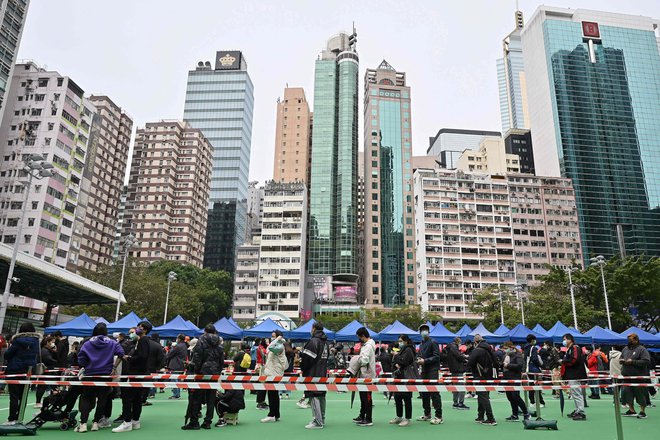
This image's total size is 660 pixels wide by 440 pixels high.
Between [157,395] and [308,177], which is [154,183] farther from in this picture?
[157,395]

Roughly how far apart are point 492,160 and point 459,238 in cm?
4119

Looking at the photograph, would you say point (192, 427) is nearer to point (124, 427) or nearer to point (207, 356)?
point (124, 427)

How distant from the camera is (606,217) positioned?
9538 centimetres

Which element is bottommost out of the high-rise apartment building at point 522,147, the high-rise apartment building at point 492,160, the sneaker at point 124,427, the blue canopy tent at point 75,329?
the sneaker at point 124,427

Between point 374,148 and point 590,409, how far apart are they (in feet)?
315

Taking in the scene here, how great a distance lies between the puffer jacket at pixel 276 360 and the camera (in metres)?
9.97

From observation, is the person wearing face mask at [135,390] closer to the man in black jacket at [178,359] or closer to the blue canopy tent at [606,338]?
the man in black jacket at [178,359]

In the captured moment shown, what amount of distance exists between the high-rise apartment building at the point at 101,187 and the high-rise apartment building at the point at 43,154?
529 cm

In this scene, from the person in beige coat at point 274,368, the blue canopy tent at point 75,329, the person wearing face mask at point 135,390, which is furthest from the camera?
the blue canopy tent at point 75,329

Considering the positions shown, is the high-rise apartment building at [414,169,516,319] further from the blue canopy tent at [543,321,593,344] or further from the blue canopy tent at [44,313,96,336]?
the blue canopy tent at [44,313,96,336]

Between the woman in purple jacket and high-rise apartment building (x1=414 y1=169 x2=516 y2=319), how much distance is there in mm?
71479

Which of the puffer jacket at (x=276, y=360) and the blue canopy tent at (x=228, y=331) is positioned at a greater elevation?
the blue canopy tent at (x=228, y=331)

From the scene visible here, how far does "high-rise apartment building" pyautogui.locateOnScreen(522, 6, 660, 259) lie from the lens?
9700cm

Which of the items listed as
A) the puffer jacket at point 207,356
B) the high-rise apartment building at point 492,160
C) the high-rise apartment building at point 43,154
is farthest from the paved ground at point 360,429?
the high-rise apartment building at point 492,160
